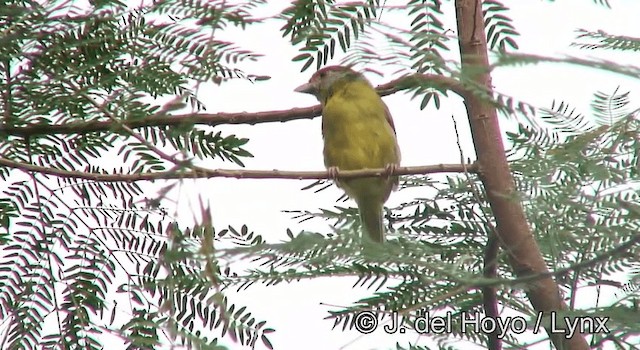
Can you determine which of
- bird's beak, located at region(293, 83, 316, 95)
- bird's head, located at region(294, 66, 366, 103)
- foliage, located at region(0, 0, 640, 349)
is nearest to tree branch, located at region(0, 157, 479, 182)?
foliage, located at region(0, 0, 640, 349)

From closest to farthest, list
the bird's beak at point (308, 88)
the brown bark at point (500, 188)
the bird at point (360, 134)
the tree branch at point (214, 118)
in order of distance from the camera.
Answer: the tree branch at point (214, 118) < the brown bark at point (500, 188) < the bird at point (360, 134) < the bird's beak at point (308, 88)

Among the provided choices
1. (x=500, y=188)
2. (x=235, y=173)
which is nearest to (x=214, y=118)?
(x=235, y=173)

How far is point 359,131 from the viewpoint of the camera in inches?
171

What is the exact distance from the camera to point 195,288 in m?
2.01

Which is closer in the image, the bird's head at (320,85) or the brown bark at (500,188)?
the brown bark at (500,188)

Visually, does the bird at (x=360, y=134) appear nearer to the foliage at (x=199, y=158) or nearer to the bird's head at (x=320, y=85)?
the bird's head at (x=320, y=85)

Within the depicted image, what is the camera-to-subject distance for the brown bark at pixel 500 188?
6.76ft

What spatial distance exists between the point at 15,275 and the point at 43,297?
0.32 ft

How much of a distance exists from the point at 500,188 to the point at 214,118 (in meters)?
0.88

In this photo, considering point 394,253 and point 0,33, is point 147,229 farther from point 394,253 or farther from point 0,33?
point 394,253

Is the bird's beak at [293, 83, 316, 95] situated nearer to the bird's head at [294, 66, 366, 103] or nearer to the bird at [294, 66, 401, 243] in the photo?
the bird's head at [294, 66, 366, 103]

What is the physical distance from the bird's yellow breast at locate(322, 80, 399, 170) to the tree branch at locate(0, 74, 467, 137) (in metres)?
1.39

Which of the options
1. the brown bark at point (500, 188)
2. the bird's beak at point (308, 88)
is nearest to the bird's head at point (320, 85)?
the bird's beak at point (308, 88)

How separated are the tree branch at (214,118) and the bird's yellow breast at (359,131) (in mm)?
1394
